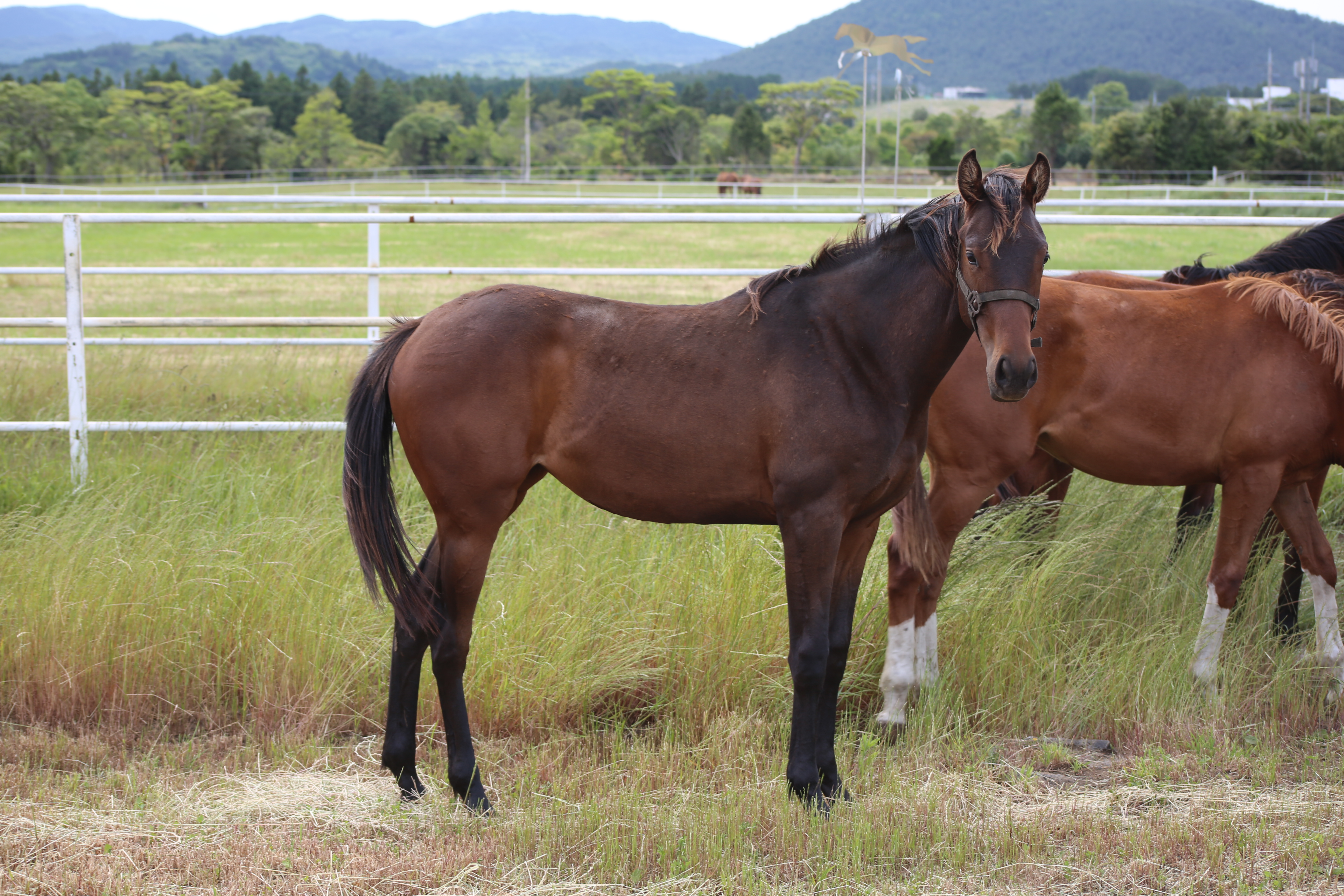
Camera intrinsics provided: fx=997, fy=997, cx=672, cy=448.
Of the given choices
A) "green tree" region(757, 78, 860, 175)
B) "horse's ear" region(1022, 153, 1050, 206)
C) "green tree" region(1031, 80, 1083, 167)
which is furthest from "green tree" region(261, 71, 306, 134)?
"horse's ear" region(1022, 153, 1050, 206)

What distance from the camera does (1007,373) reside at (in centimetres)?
246

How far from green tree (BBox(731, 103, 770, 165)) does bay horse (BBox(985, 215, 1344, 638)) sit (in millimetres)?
57611

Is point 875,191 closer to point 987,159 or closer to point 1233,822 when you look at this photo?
point 987,159

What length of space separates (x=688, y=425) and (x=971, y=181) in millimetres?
999

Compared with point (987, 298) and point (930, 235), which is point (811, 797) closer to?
point (987, 298)

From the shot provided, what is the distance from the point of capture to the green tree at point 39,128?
46188 millimetres

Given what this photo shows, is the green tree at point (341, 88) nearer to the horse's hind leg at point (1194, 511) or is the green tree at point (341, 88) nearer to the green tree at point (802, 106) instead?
the green tree at point (802, 106)

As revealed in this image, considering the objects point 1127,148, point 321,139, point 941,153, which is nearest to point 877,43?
point 1127,148

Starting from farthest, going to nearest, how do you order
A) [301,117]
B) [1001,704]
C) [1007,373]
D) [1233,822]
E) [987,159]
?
1. [301,117]
2. [987,159]
3. [1001,704]
4. [1233,822]
5. [1007,373]

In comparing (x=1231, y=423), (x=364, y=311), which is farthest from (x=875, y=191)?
(x=1231, y=423)

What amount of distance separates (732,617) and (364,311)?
10.8 meters

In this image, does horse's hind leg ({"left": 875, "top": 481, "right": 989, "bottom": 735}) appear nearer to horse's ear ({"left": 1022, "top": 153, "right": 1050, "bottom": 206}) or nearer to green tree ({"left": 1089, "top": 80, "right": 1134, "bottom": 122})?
horse's ear ({"left": 1022, "top": 153, "right": 1050, "bottom": 206})

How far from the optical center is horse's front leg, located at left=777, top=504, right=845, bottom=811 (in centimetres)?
277

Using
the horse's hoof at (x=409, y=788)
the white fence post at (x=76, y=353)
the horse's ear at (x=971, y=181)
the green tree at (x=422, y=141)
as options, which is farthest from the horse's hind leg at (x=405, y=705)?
the green tree at (x=422, y=141)
